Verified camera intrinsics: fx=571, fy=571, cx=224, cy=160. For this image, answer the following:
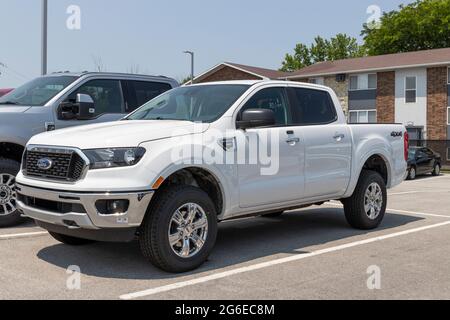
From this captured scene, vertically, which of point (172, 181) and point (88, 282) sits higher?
point (172, 181)

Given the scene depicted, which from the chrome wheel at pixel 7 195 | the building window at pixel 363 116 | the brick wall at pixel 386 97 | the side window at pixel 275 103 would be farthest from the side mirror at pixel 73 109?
the building window at pixel 363 116

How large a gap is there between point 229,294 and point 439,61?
105 ft

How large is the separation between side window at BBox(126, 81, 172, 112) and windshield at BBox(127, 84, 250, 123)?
1.92 m

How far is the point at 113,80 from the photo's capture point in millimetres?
8703

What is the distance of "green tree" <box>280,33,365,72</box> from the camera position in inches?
2734

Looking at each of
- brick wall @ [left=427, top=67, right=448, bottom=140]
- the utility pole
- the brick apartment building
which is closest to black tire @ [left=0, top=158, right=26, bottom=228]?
the utility pole

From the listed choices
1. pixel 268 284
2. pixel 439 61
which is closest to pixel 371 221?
pixel 268 284

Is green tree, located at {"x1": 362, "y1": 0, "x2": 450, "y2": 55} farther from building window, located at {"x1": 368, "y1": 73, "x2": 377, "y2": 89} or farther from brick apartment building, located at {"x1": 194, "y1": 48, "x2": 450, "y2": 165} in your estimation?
building window, located at {"x1": 368, "y1": 73, "x2": 377, "y2": 89}

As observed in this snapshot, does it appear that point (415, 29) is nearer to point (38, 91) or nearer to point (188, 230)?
point (38, 91)

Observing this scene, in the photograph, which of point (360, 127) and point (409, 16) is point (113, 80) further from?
point (409, 16)

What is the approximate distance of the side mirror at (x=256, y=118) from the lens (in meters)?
5.88

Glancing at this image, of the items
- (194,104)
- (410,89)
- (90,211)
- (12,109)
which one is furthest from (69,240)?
(410,89)

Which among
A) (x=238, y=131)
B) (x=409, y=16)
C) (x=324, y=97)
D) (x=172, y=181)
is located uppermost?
(x=409, y=16)

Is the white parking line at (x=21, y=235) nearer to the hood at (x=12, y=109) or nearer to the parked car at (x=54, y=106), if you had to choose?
the parked car at (x=54, y=106)
